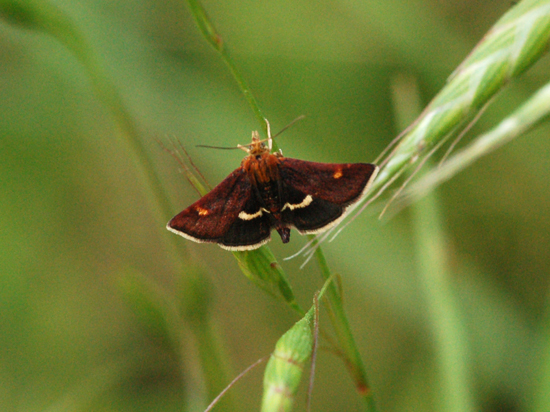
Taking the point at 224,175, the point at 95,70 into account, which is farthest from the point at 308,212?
the point at 224,175

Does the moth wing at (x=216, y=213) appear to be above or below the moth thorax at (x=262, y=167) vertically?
below

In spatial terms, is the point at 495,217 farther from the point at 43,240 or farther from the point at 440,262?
the point at 43,240

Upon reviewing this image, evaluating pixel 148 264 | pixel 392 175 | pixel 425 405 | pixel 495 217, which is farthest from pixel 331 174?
pixel 148 264

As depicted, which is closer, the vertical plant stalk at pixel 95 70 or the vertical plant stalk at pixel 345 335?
the vertical plant stalk at pixel 345 335

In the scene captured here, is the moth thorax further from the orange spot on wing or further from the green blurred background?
the green blurred background

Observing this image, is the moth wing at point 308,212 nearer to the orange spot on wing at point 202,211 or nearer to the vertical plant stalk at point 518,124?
the orange spot on wing at point 202,211

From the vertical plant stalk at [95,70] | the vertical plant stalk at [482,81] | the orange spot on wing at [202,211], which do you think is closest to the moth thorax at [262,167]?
the orange spot on wing at [202,211]
